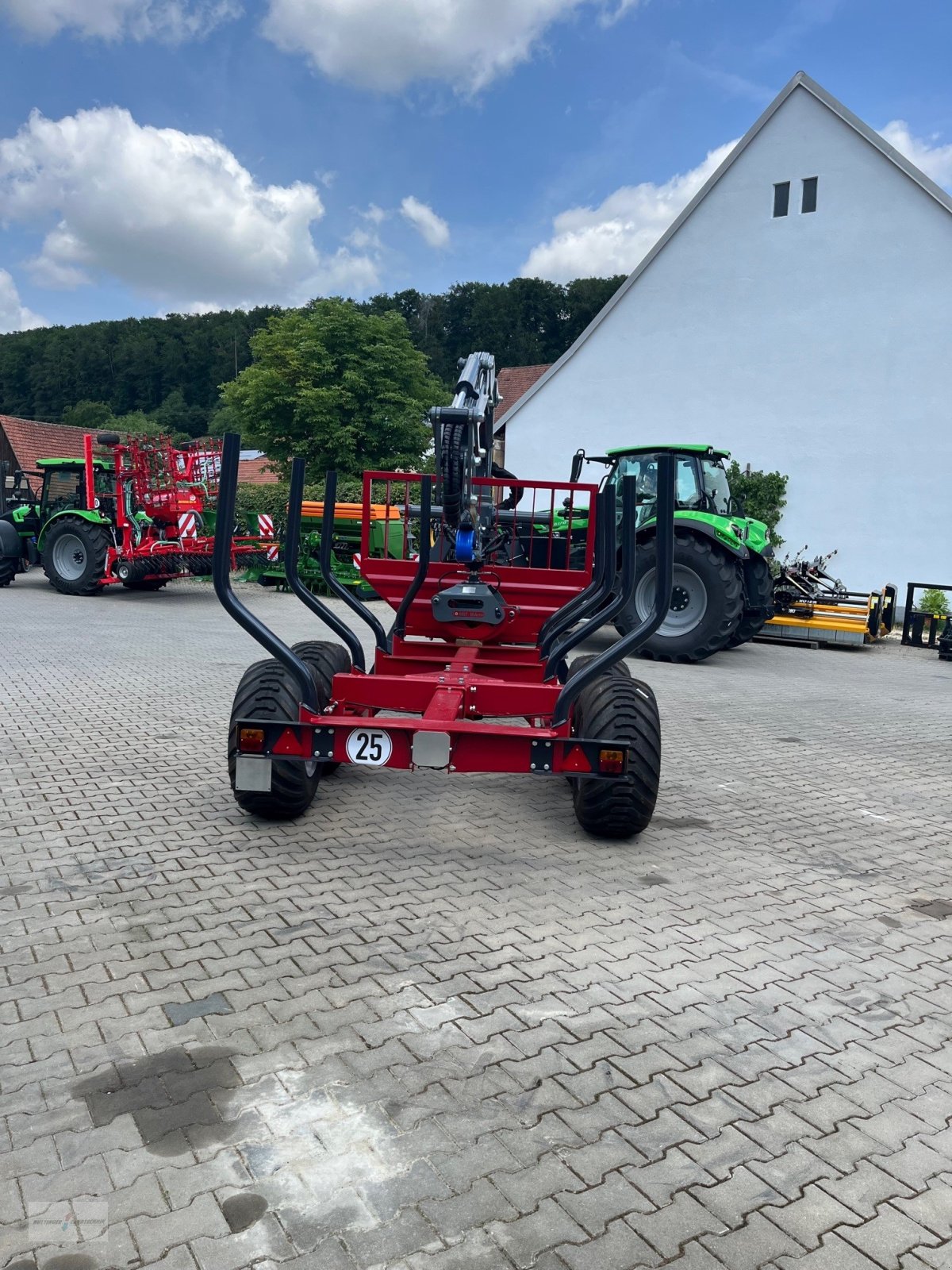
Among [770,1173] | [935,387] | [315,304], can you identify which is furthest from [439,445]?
[315,304]

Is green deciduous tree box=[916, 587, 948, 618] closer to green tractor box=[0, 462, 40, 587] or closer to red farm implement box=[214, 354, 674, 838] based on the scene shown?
red farm implement box=[214, 354, 674, 838]

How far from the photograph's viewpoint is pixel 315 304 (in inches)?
1368

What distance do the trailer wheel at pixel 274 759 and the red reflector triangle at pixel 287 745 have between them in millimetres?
123

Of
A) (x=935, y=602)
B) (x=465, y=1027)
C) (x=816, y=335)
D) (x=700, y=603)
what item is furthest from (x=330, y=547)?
(x=816, y=335)

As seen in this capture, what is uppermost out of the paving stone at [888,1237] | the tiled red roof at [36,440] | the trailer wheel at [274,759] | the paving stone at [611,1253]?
the tiled red roof at [36,440]

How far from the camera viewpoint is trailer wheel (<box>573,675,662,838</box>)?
4.65m

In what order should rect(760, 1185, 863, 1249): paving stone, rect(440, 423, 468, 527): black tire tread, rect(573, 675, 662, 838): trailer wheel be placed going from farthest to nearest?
1. rect(440, 423, 468, 527): black tire tread
2. rect(573, 675, 662, 838): trailer wheel
3. rect(760, 1185, 863, 1249): paving stone

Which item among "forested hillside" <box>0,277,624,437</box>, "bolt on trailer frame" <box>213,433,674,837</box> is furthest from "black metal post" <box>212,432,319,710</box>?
"forested hillside" <box>0,277,624,437</box>

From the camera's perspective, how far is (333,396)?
32.2 metres

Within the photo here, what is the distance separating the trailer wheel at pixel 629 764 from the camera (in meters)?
4.65

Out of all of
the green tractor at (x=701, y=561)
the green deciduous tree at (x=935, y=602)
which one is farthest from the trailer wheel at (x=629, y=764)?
the green deciduous tree at (x=935, y=602)

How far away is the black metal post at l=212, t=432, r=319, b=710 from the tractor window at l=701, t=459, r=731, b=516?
8434 millimetres

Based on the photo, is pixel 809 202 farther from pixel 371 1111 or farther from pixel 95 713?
Answer: pixel 371 1111

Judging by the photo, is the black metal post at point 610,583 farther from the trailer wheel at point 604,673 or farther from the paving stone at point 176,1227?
the paving stone at point 176,1227
